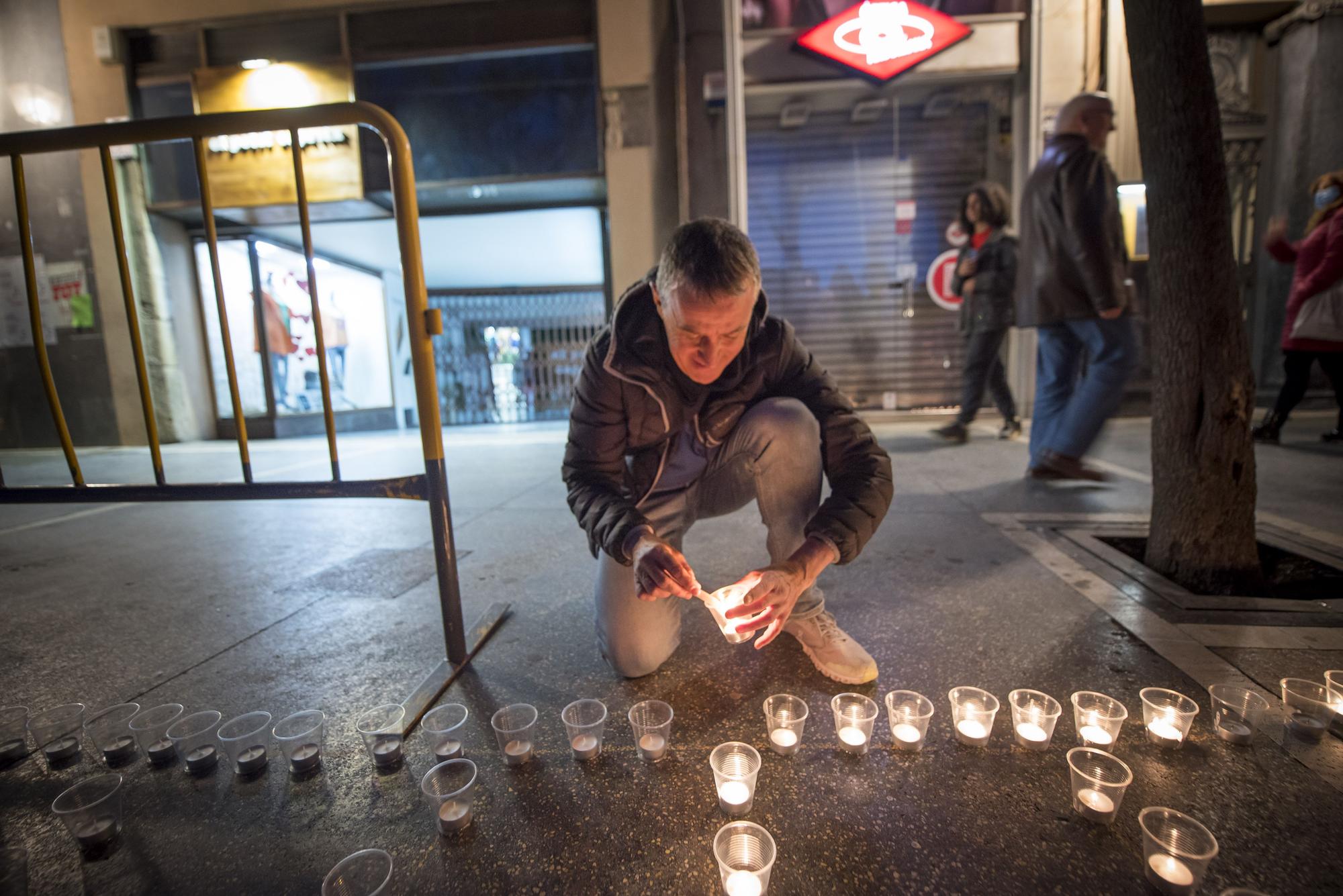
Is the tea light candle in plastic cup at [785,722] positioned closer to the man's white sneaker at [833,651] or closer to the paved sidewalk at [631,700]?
the paved sidewalk at [631,700]

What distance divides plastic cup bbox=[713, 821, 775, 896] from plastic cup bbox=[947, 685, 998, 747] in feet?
1.99

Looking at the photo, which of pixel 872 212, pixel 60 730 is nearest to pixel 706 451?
pixel 60 730

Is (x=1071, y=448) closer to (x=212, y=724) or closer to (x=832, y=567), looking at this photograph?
(x=832, y=567)

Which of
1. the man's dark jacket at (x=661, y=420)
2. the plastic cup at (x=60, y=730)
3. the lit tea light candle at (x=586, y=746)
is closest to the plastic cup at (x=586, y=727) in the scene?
the lit tea light candle at (x=586, y=746)

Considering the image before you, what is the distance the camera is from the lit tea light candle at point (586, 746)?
1410mm

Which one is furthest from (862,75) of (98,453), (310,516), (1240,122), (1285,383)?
(98,453)

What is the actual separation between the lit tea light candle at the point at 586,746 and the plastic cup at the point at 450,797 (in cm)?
23

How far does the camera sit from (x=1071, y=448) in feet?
12.1

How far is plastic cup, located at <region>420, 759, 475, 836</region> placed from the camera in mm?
1199

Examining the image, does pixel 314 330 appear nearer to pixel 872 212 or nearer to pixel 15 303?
pixel 872 212

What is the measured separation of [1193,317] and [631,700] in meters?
2.27

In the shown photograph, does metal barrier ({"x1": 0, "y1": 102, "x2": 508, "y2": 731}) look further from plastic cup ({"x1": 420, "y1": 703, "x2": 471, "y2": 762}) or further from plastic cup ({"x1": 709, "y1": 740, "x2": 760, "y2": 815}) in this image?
plastic cup ({"x1": 709, "y1": 740, "x2": 760, "y2": 815})

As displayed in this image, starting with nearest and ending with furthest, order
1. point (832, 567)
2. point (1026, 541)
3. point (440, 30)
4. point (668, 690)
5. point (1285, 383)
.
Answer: point (668, 690) < point (832, 567) < point (1026, 541) < point (1285, 383) < point (440, 30)

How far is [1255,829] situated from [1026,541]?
1.75 meters
